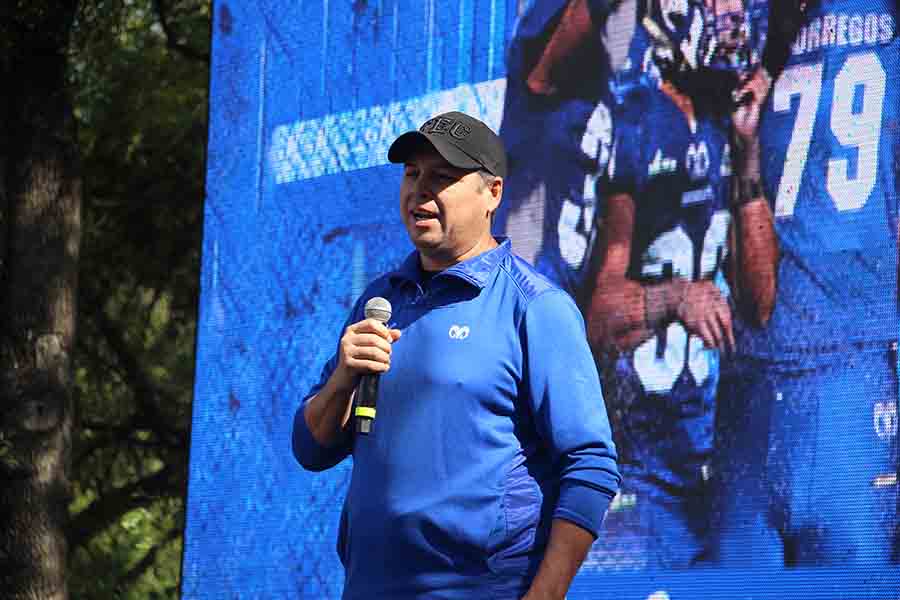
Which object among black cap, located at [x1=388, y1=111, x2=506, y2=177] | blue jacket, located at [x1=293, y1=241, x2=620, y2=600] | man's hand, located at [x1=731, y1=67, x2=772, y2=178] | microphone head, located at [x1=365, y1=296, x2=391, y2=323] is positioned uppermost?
man's hand, located at [x1=731, y1=67, x2=772, y2=178]

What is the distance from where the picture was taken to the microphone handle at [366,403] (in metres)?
2.43

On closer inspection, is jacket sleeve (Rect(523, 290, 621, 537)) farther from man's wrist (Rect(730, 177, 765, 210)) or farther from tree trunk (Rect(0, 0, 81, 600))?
tree trunk (Rect(0, 0, 81, 600))

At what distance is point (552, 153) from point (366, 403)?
1911 mm

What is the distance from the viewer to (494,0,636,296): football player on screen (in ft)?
13.5

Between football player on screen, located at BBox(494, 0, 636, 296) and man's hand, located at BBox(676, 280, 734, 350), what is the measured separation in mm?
352

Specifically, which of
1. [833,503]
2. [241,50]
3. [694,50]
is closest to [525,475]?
[833,503]

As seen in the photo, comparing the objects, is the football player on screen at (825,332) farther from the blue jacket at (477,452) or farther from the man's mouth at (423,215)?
the man's mouth at (423,215)

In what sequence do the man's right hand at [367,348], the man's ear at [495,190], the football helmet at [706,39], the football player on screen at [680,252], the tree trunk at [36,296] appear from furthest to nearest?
the tree trunk at [36,296] → the football helmet at [706,39] → the football player on screen at [680,252] → the man's ear at [495,190] → the man's right hand at [367,348]

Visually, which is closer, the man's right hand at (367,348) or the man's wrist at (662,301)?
the man's right hand at (367,348)

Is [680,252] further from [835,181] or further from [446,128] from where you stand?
[446,128]

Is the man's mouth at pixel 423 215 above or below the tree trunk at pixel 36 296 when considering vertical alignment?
below

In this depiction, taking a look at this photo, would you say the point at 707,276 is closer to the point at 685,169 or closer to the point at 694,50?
the point at 685,169

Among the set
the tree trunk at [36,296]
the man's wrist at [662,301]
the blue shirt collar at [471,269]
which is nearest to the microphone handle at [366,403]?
the blue shirt collar at [471,269]

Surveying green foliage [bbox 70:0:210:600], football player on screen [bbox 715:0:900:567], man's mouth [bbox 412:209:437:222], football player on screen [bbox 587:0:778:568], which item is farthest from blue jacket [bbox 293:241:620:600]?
green foliage [bbox 70:0:210:600]
